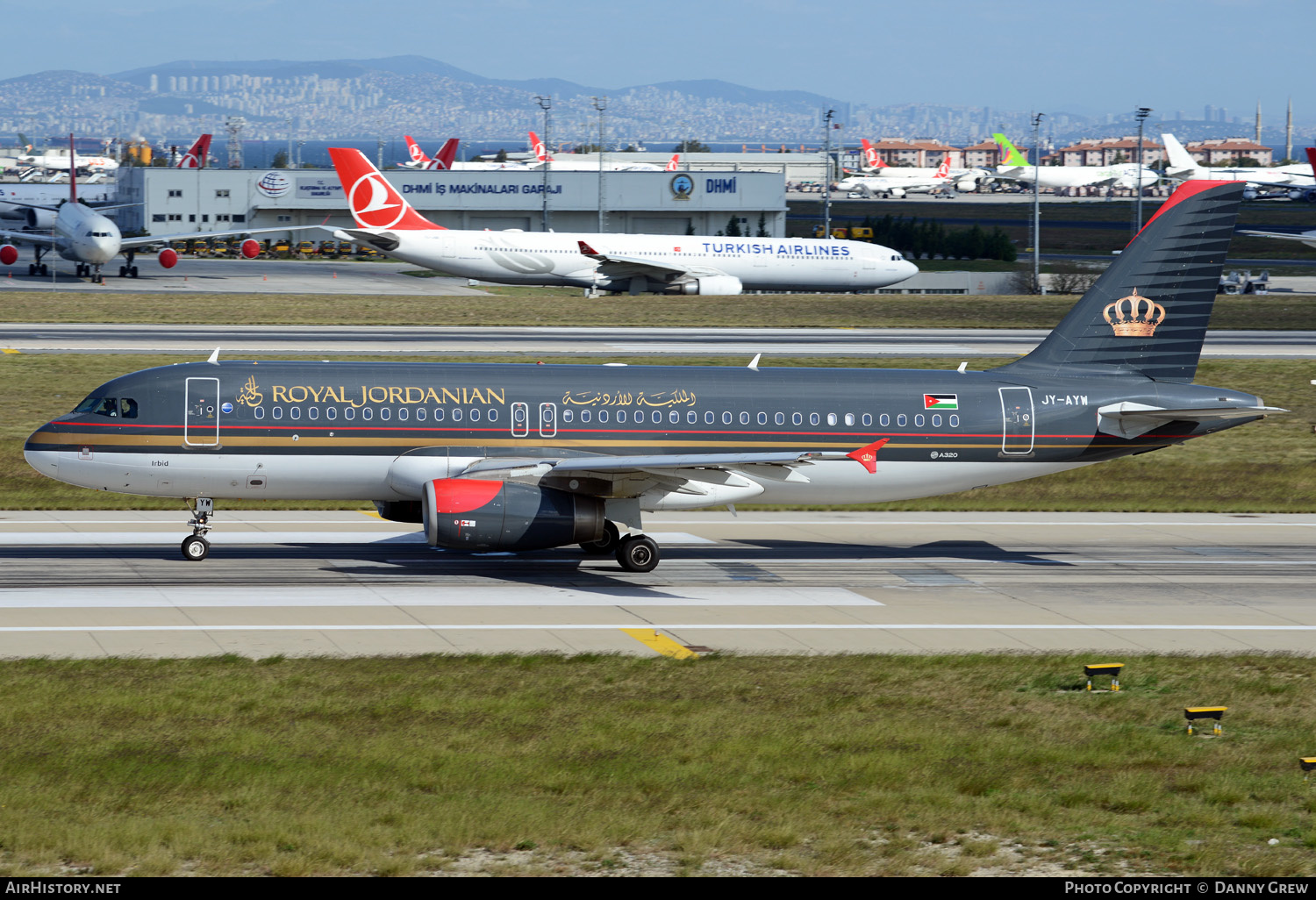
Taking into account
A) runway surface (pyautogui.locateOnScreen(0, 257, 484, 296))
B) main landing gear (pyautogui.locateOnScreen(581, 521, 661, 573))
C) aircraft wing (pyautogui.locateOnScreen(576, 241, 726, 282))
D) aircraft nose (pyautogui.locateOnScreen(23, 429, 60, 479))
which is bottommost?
main landing gear (pyautogui.locateOnScreen(581, 521, 661, 573))

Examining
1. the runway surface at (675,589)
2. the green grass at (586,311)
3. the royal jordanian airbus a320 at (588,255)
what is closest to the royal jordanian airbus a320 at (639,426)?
the runway surface at (675,589)

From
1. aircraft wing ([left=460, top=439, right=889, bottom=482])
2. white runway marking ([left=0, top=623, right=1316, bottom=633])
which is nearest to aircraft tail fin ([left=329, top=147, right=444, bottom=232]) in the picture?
aircraft wing ([left=460, top=439, right=889, bottom=482])

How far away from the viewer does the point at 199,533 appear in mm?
30953

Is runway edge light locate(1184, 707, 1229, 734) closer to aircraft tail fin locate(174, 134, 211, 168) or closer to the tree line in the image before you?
the tree line

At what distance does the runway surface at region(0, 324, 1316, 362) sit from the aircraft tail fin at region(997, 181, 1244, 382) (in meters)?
28.4

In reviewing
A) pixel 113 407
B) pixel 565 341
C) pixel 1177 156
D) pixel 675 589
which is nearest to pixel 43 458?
pixel 113 407

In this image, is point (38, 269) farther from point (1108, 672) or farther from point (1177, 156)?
point (1177, 156)

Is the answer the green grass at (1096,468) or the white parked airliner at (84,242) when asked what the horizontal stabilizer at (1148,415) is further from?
the white parked airliner at (84,242)

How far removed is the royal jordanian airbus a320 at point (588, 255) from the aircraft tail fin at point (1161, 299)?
61022 millimetres

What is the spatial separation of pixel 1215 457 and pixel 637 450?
27.7 metres

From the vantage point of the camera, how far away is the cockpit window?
30.0 meters

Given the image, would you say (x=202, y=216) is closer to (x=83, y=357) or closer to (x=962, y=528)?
(x=83, y=357)

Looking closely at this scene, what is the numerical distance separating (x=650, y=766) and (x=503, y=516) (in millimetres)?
12083

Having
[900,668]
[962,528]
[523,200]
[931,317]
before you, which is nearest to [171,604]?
[900,668]
